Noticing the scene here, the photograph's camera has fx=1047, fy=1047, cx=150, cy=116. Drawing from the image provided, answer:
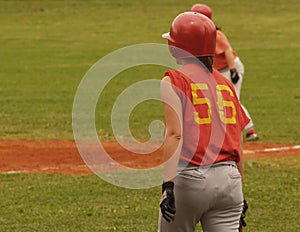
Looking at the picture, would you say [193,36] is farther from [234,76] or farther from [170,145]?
[234,76]

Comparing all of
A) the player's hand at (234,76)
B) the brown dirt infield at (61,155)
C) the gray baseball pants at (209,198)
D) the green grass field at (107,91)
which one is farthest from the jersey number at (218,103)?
the player's hand at (234,76)

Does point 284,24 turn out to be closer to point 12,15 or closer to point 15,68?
point 12,15

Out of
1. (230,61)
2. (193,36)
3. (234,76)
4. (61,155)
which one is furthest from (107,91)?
(193,36)

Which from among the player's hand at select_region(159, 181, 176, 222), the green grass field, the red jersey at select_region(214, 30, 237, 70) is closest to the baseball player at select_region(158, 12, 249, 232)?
the player's hand at select_region(159, 181, 176, 222)

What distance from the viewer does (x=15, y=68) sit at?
30812mm

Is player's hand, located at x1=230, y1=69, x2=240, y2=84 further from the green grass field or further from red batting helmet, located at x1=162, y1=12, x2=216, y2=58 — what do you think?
red batting helmet, located at x1=162, y1=12, x2=216, y2=58

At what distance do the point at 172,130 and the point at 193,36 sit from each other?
61cm

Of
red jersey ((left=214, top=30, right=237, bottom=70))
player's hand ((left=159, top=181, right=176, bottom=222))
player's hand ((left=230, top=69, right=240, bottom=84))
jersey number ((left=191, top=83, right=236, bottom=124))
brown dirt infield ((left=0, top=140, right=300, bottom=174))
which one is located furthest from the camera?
player's hand ((left=230, top=69, right=240, bottom=84))

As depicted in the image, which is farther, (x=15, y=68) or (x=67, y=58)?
(x=67, y=58)

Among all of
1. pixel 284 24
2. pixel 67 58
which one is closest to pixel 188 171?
pixel 67 58

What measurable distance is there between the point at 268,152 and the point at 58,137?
3.71 metres

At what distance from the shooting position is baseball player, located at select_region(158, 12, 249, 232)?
6.25 metres

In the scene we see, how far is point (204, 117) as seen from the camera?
6.32 meters

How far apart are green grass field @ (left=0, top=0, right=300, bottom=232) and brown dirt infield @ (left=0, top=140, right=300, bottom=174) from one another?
543 mm
